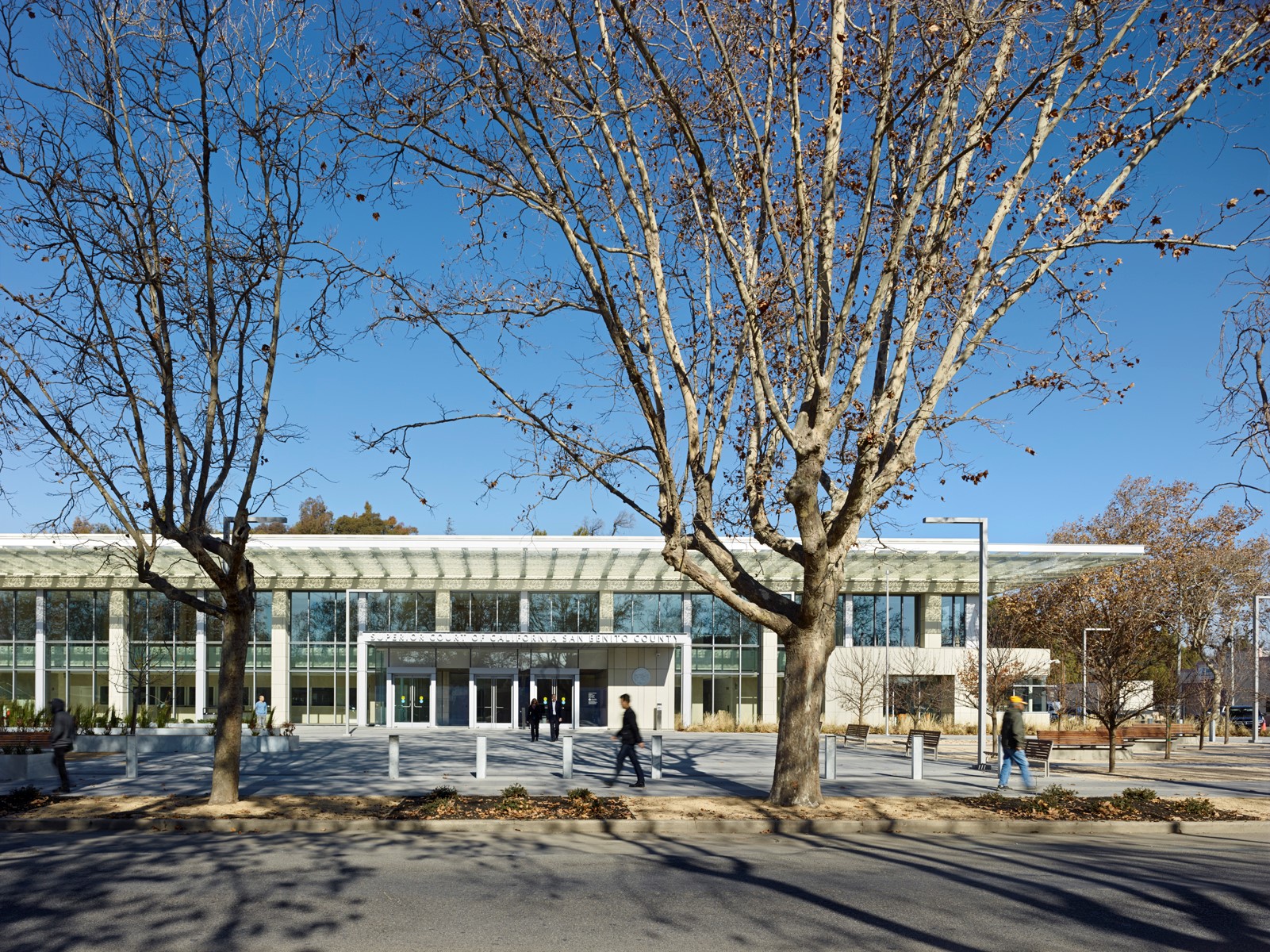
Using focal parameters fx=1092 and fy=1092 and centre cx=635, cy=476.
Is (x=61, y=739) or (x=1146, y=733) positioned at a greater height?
(x=61, y=739)

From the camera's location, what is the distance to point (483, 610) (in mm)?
48719

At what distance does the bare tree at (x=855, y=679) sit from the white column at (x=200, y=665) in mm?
26744

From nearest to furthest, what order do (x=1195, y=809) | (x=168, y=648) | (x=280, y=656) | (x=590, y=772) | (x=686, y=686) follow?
1. (x=1195, y=809)
2. (x=590, y=772)
3. (x=686, y=686)
4. (x=280, y=656)
5. (x=168, y=648)

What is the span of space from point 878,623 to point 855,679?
207 inches

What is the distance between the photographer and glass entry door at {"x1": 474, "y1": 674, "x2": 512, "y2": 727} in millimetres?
44781

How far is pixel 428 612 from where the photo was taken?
160 ft

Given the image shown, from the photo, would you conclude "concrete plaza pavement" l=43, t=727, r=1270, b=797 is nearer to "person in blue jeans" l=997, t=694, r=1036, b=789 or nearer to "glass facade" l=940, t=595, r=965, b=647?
"person in blue jeans" l=997, t=694, r=1036, b=789

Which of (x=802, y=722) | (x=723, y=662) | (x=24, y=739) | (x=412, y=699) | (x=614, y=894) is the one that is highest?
(x=802, y=722)

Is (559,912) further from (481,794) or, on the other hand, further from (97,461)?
(97,461)

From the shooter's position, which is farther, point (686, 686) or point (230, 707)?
point (686, 686)

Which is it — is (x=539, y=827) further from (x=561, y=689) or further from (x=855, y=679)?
(x=855, y=679)

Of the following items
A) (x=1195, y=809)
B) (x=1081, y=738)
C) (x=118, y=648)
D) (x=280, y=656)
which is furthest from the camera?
(x=280, y=656)

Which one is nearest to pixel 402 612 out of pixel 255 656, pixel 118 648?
pixel 255 656

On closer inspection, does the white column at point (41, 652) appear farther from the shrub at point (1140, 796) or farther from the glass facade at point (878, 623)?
the shrub at point (1140, 796)
